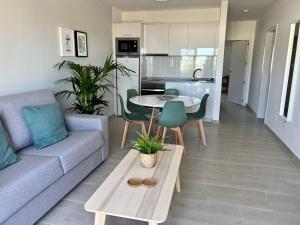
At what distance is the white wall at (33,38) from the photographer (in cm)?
250

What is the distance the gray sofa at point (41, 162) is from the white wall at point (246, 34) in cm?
539

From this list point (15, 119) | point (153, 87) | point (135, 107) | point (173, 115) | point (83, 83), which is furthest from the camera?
point (153, 87)

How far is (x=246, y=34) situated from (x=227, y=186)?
18.5ft

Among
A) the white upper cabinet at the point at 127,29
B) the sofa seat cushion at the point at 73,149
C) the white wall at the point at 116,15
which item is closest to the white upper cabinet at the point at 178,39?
the white upper cabinet at the point at 127,29

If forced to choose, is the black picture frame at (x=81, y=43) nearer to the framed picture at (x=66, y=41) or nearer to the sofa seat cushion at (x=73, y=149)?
the framed picture at (x=66, y=41)

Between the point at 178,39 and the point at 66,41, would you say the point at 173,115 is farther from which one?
the point at 178,39

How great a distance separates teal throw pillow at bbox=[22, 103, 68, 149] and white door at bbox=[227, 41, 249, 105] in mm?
6041

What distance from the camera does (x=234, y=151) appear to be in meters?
3.46

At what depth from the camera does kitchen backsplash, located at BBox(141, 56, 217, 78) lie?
5.57m

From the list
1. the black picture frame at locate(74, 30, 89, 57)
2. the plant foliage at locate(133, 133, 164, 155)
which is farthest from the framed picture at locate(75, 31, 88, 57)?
the plant foliage at locate(133, 133, 164, 155)

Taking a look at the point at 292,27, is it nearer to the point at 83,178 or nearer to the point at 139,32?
the point at 139,32

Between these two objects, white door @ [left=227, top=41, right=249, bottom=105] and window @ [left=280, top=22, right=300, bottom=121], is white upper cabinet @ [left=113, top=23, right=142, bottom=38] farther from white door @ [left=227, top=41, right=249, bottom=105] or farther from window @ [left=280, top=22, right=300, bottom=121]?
white door @ [left=227, top=41, right=249, bottom=105]

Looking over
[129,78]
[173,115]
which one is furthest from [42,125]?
[129,78]

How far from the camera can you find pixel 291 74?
3.60m
